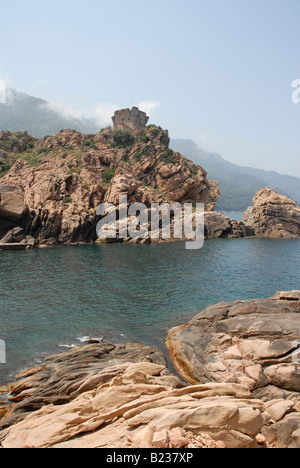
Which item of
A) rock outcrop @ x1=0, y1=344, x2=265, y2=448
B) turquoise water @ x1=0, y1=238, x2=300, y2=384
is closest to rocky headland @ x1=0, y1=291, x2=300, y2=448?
rock outcrop @ x1=0, y1=344, x2=265, y2=448

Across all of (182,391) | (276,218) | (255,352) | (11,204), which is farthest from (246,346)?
(276,218)

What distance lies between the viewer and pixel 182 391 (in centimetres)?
959

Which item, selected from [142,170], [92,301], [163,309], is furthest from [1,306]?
[142,170]

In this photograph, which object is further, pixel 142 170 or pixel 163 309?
pixel 142 170

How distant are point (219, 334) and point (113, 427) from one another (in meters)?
8.78

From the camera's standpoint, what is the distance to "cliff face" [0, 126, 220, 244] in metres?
56.2

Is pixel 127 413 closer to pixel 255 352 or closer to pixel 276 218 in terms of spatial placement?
pixel 255 352

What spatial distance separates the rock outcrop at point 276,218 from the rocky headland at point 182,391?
187 feet

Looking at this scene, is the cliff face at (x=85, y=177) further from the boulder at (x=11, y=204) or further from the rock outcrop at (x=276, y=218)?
the rock outcrop at (x=276, y=218)

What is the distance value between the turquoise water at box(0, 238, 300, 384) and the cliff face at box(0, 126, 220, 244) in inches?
372

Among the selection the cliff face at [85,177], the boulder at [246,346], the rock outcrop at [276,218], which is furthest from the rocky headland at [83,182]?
the boulder at [246,346]

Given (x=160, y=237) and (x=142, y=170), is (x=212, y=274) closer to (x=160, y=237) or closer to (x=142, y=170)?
(x=160, y=237)

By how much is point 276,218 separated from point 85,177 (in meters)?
48.2

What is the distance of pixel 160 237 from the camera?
2349 inches
